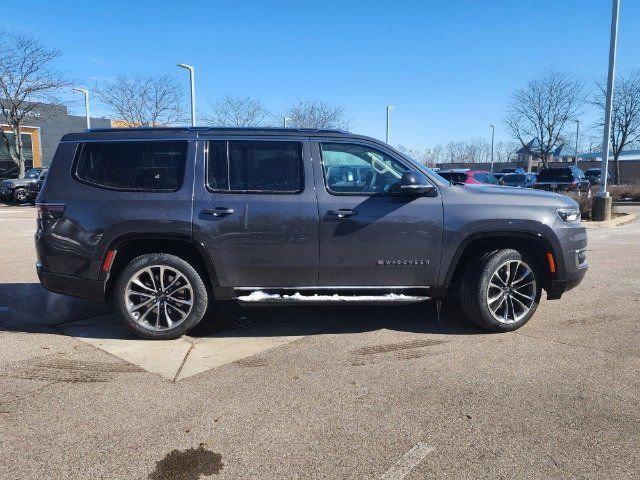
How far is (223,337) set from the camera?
4.91 meters

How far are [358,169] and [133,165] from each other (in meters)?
2.09

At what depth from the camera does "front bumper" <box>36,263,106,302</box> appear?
Answer: 4.68 m

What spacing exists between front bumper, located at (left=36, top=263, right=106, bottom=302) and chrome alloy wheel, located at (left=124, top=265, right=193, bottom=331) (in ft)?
0.83

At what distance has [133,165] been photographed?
15.5 feet

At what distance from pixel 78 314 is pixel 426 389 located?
4015 millimetres

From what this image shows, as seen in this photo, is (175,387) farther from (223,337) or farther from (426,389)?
(426,389)

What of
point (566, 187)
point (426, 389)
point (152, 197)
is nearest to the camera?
point (426, 389)

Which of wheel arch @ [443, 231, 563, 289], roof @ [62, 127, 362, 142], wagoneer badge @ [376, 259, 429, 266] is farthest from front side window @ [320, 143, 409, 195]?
wheel arch @ [443, 231, 563, 289]

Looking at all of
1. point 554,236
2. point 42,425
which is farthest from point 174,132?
point 554,236

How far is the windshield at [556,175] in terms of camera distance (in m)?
A: 24.0

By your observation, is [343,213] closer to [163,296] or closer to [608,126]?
[163,296]

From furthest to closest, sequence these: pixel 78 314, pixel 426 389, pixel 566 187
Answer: pixel 566 187 → pixel 78 314 → pixel 426 389

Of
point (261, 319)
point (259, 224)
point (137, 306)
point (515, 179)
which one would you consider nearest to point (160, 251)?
point (137, 306)

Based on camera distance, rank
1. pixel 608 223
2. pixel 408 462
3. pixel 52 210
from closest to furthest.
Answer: pixel 408 462
pixel 52 210
pixel 608 223
